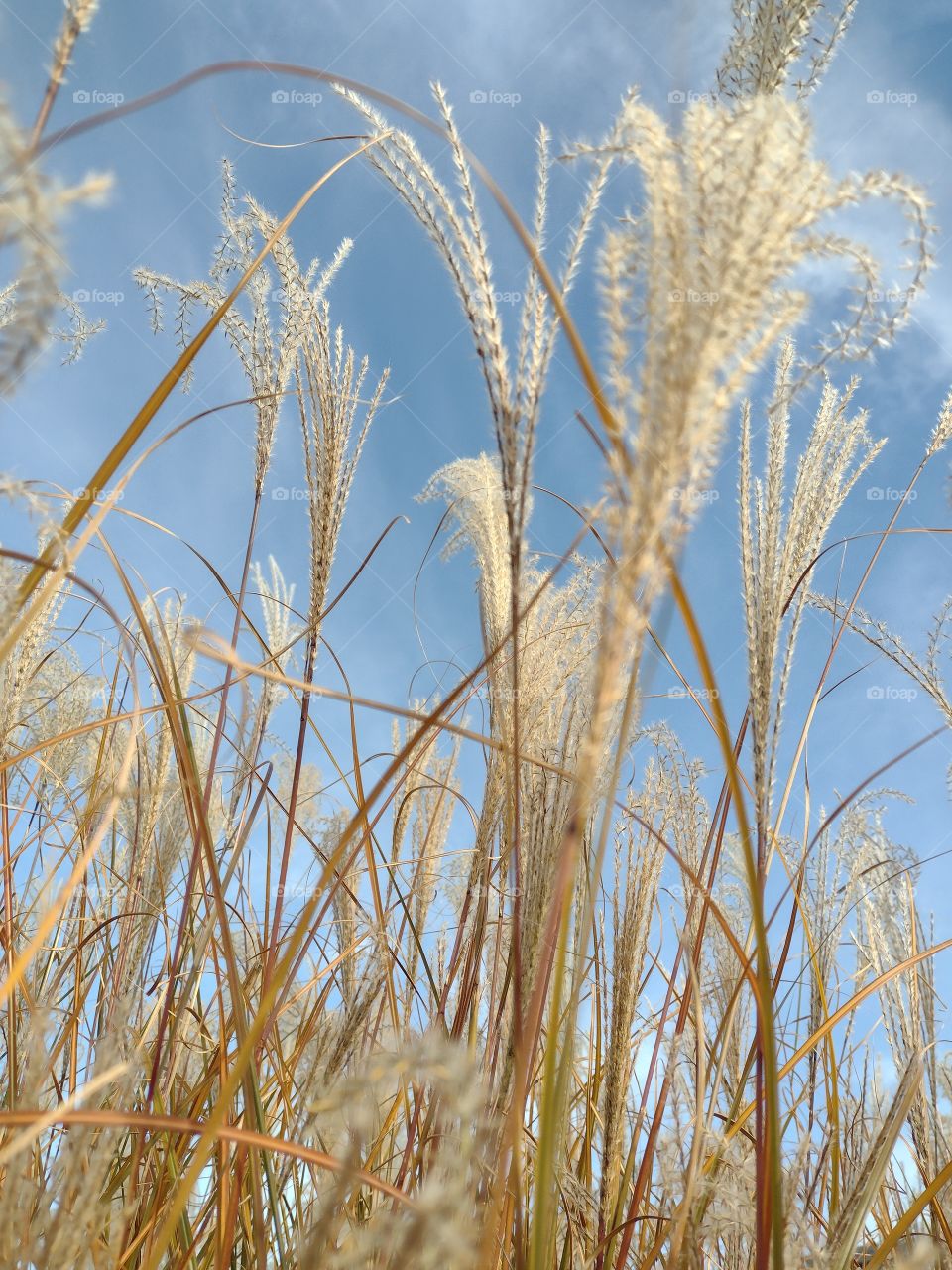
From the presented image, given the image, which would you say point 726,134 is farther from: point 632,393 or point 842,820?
point 842,820

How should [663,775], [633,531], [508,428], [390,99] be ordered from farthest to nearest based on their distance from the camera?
[663,775] < [390,99] < [508,428] < [633,531]

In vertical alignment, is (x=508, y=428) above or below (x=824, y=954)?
above

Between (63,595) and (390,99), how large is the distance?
1.98 m

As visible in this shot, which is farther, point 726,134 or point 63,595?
point 63,595

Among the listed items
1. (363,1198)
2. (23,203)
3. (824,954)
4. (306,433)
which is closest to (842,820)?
(824,954)

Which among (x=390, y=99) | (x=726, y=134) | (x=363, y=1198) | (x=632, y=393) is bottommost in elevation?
(x=363, y=1198)

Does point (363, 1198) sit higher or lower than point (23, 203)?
lower

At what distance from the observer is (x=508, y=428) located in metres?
0.93

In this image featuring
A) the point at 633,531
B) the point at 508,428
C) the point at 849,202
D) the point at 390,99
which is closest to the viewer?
the point at 633,531

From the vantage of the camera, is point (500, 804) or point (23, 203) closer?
point (23, 203)

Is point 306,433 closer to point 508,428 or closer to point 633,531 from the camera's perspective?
point 508,428

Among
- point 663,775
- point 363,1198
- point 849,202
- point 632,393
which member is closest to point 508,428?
point 632,393

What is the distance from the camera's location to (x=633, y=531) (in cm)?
67

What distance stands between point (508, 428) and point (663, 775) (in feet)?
5.19
